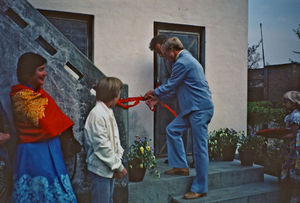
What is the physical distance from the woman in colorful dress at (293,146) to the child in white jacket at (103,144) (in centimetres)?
282

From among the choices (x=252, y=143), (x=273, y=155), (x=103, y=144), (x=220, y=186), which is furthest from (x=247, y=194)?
(x=103, y=144)

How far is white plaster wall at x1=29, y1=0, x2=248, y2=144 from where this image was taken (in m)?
5.29

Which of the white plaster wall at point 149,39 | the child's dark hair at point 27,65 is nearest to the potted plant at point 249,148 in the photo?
the white plaster wall at point 149,39

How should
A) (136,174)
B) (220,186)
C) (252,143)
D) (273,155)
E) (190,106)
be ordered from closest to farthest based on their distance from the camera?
(136,174), (190,106), (220,186), (252,143), (273,155)

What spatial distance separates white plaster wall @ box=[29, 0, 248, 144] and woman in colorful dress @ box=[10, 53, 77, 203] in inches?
93.7

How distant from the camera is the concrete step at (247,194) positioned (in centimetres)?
423

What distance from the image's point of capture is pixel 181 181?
4.37 m

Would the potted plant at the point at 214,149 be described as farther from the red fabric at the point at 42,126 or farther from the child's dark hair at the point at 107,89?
the red fabric at the point at 42,126

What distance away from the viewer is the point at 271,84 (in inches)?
1182

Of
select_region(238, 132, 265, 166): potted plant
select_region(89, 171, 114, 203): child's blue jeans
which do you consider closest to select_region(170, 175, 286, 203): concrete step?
select_region(238, 132, 265, 166): potted plant

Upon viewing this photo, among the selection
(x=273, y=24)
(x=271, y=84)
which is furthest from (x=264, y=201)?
(x=271, y=84)

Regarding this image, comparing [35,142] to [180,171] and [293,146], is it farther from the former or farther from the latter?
[293,146]

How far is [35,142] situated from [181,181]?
2.29 metres

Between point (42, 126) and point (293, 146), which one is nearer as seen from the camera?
point (42, 126)
